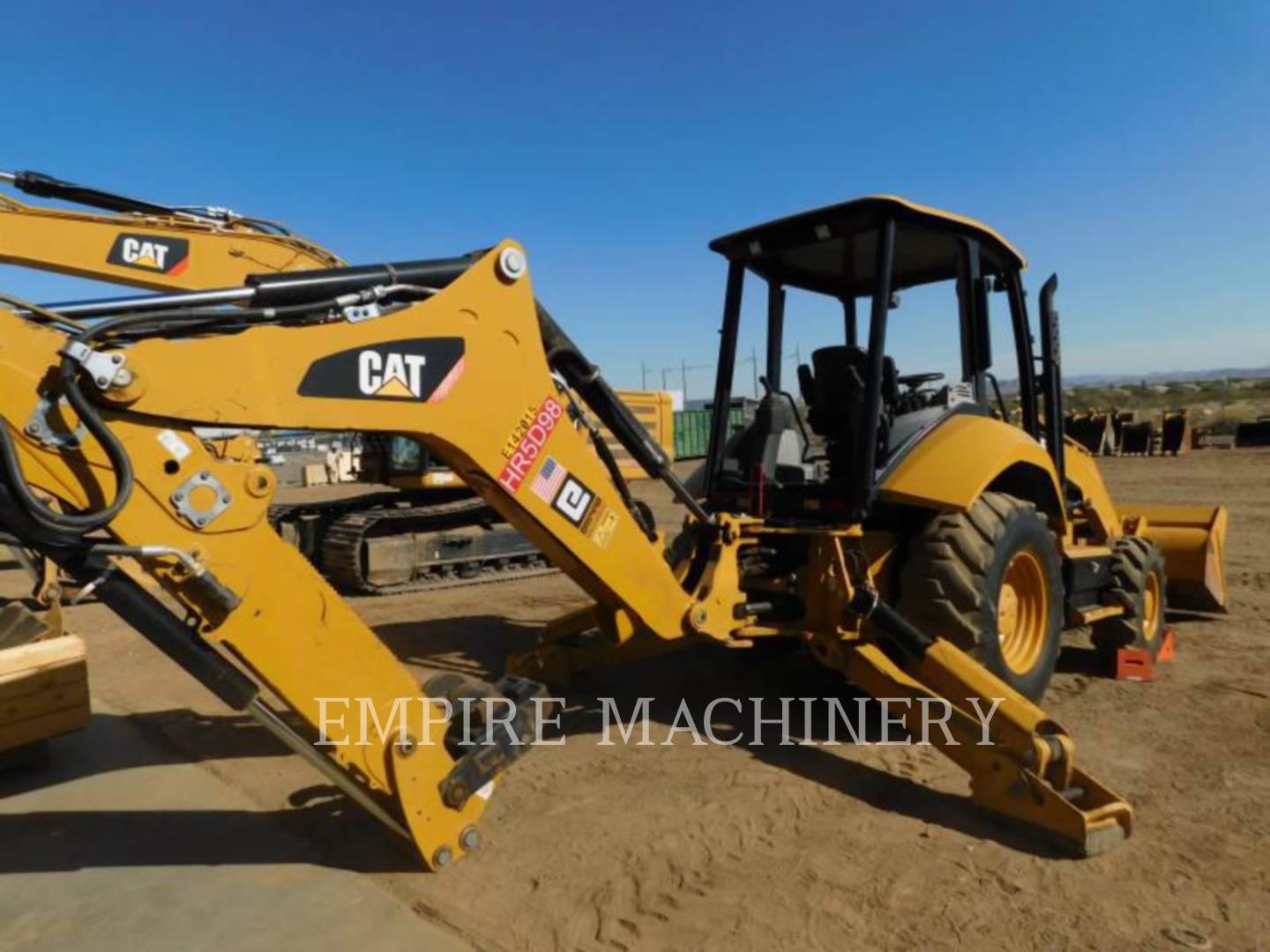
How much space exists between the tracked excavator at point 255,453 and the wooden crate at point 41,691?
1009mm

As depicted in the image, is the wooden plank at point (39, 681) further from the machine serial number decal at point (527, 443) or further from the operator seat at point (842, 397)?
the operator seat at point (842, 397)

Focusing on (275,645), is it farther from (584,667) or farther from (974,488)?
(974,488)

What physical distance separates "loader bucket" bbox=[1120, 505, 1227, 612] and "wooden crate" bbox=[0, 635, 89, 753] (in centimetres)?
715

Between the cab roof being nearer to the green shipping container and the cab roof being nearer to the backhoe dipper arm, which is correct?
the backhoe dipper arm

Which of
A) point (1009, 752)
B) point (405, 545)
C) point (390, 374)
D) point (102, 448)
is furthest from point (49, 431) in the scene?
point (405, 545)

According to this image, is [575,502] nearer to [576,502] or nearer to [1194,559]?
[576,502]

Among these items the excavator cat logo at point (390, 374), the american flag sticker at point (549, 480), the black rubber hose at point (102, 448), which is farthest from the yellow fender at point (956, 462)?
the black rubber hose at point (102, 448)

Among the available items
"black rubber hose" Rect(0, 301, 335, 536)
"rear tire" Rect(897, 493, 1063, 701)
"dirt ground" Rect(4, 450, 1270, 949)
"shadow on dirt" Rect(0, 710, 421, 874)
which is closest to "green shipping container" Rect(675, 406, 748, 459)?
"rear tire" Rect(897, 493, 1063, 701)

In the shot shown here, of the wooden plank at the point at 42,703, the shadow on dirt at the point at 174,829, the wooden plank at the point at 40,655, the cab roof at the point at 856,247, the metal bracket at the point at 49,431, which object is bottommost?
the shadow on dirt at the point at 174,829

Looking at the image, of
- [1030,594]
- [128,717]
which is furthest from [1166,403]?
[128,717]

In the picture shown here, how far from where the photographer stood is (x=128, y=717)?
528 cm

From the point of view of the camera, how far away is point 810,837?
11.5 feet

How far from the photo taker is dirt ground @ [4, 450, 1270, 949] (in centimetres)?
289

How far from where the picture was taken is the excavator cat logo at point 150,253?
6145 millimetres
